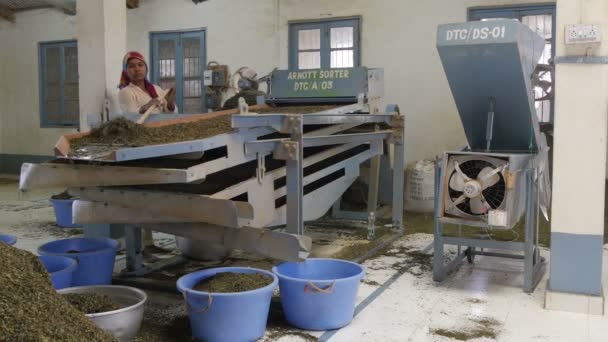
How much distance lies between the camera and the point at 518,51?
3.53m

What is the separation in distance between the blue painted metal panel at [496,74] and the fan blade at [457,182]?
56 cm

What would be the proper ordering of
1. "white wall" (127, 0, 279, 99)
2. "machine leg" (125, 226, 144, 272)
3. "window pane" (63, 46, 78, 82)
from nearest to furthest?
"machine leg" (125, 226, 144, 272)
"white wall" (127, 0, 279, 99)
"window pane" (63, 46, 78, 82)

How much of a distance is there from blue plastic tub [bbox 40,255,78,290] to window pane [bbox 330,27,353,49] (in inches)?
192

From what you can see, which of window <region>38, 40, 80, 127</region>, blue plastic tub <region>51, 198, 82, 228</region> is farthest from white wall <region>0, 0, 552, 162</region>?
blue plastic tub <region>51, 198, 82, 228</region>

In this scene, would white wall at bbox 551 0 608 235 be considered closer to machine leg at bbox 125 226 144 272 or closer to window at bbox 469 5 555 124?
machine leg at bbox 125 226 144 272

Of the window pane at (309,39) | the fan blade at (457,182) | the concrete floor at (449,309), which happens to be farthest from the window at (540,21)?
the fan blade at (457,182)

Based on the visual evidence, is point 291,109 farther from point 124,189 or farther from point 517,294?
point 517,294

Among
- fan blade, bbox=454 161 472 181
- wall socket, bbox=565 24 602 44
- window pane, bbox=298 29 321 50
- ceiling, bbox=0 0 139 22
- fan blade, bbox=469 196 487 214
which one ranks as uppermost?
ceiling, bbox=0 0 139 22

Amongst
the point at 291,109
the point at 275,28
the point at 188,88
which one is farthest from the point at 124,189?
the point at 188,88

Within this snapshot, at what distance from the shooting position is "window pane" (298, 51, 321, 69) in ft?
25.1

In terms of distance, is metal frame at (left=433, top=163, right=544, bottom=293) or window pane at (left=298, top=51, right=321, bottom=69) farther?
window pane at (left=298, top=51, right=321, bottom=69)

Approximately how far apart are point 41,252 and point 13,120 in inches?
297

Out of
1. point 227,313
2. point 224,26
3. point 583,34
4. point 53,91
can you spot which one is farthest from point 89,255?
point 53,91

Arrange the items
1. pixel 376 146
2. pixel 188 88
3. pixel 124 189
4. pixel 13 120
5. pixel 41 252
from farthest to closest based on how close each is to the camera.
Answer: pixel 13 120, pixel 188 88, pixel 376 146, pixel 41 252, pixel 124 189
